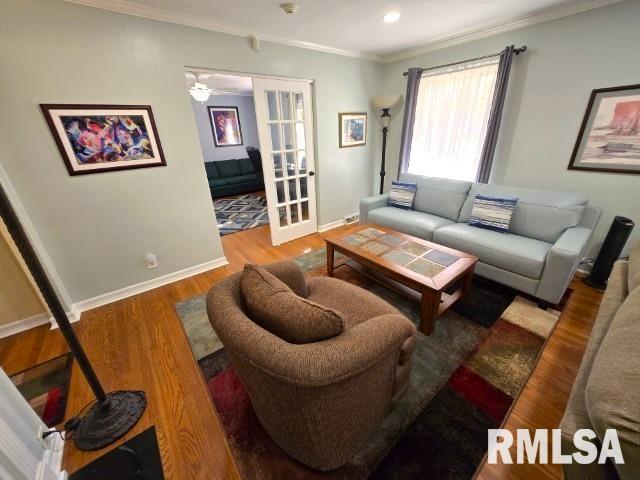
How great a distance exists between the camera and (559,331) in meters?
1.85

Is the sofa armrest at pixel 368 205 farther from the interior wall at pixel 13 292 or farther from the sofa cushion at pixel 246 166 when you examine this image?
the sofa cushion at pixel 246 166

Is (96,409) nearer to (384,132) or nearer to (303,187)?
(303,187)

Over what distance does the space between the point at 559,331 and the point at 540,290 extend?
0.31 meters

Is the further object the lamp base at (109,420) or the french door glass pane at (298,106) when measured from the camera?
the french door glass pane at (298,106)

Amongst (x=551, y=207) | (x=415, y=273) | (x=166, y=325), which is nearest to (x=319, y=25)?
(x=415, y=273)

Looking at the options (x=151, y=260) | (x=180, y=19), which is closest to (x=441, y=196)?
(x=180, y=19)

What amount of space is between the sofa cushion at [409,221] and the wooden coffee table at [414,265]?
14.5 inches

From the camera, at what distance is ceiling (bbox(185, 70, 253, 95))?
4.22 meters

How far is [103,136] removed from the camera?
6.71 ft

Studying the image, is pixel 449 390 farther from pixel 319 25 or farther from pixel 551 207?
pixel 319 25

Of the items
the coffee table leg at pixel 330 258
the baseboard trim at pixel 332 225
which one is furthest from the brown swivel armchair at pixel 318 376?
the baseboard trim at pixel 332 225

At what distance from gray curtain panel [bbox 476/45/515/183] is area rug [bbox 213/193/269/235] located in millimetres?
3031

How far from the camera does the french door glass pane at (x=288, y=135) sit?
312cm

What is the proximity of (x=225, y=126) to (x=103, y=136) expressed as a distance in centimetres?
450
